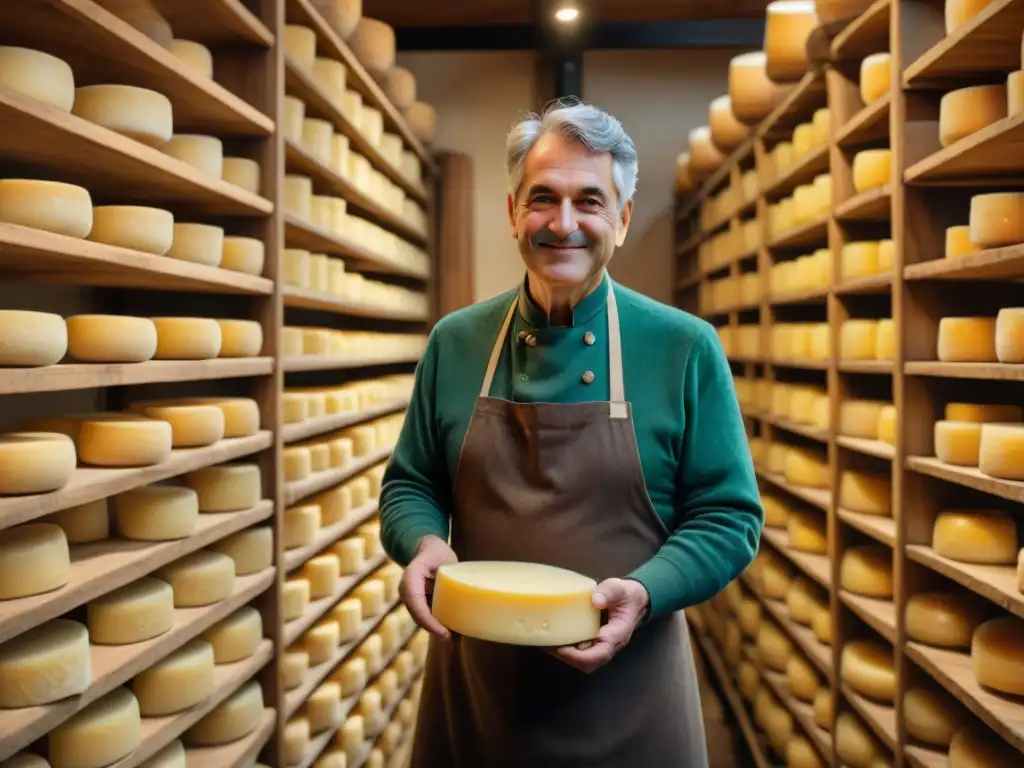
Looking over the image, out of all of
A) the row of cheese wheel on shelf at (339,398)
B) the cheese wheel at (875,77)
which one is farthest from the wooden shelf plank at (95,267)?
the cheese wheel at (875,77)

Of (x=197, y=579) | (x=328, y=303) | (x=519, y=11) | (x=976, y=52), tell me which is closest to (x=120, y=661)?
(x=197, y=579)

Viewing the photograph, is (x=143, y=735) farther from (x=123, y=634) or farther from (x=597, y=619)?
(x=597, y=619)

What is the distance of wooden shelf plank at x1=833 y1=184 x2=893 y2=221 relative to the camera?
232 centimetres

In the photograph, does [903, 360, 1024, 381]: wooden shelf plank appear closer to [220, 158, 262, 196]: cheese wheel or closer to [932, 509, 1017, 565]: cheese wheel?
[932, 509, 1017, 565]: cheese wheel

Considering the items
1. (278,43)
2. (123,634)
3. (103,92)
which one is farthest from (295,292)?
(123,634)

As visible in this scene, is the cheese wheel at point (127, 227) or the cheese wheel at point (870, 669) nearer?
the cheese wheel at point (127, 227)

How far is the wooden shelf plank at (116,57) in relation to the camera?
58.5 inches

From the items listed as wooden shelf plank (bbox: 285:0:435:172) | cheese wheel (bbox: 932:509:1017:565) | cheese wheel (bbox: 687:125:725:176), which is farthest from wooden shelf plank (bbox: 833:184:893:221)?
cheese wheel (bbox: 687:125:725:176)

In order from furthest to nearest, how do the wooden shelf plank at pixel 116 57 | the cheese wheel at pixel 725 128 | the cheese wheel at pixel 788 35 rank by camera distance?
the cheese wheel at pixel 725 128, the cheese wheel at pixel 788 35, the wooden shelf plank at pixel 116 57

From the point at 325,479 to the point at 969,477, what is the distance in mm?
1767

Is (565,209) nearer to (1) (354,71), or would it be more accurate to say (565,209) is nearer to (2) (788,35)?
(1) (354,71)

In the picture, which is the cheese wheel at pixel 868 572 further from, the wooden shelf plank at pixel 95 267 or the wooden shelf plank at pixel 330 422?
the wooden shelf plank at pixel 95 267

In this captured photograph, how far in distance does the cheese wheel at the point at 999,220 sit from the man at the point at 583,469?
2.23 ft

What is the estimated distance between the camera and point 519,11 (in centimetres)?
484
